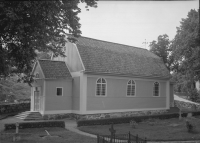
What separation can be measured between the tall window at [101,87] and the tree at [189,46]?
8.92 meters

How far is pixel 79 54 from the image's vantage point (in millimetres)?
24797

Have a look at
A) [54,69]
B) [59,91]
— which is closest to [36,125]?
[59,91]

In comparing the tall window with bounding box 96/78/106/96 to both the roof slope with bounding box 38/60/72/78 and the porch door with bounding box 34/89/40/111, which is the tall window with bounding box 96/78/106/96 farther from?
the porch door with bounding box 34/89/40/111

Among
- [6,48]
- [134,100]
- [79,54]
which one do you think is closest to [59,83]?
[79,54]

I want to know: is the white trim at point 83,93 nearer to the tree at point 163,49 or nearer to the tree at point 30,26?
the tree at point 30,26

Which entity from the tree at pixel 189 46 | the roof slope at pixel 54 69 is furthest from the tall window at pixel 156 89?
the roof slope at pixel 54 69

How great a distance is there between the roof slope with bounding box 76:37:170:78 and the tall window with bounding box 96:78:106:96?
1026 millimetres

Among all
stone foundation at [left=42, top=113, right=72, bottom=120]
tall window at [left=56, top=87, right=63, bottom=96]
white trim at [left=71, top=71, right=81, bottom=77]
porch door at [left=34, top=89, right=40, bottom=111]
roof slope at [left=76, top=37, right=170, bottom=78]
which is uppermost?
roof slope at [left=76, top=37, right=170, bottom=78]

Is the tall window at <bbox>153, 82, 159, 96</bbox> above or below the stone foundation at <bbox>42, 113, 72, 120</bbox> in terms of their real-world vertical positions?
above

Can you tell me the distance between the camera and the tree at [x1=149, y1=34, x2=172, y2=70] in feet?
138

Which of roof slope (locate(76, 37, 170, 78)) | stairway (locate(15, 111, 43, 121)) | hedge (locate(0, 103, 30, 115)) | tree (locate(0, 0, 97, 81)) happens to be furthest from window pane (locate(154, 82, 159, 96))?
tree (locate(0, 0, 97, 81))

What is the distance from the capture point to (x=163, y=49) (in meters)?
42.2

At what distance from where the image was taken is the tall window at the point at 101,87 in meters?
25.3

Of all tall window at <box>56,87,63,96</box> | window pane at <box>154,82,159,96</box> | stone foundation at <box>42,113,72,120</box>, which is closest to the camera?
stone foundation at <box>42,113,72,120</box>
